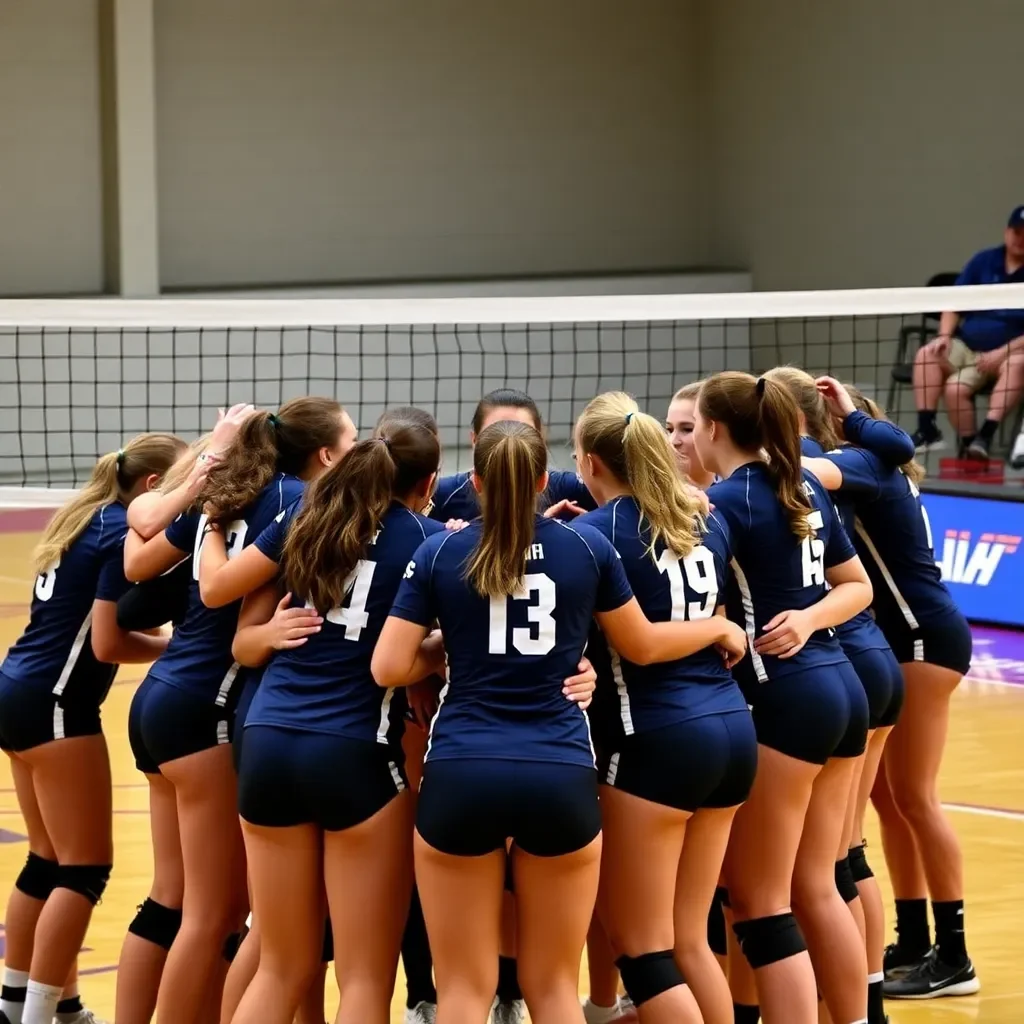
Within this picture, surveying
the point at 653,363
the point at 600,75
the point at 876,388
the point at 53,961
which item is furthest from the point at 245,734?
the point at 600,75

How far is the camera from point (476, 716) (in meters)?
4.18

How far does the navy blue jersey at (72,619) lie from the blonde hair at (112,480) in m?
0.04

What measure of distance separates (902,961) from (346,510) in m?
2.80

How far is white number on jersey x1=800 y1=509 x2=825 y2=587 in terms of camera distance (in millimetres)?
4852

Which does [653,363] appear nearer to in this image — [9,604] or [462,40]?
[462,40]

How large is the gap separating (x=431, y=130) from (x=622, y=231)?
8.78 ft

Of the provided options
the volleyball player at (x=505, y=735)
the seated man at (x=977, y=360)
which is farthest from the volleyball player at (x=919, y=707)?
the seated man at (x=977, y=360)

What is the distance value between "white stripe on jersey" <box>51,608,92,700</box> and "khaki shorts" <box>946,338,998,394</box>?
10.1 m

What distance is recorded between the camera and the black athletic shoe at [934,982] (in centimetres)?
588

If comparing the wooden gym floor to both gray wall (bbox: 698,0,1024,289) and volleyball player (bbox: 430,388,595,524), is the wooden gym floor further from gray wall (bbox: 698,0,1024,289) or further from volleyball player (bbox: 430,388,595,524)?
gray wall (bbox: 698,0,1024,289)

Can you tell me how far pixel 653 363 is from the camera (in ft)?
66.8

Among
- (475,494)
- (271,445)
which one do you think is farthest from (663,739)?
(475,494)

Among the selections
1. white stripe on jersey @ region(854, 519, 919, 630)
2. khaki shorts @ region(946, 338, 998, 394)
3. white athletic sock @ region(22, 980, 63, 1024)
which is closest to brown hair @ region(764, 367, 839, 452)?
white stripe on jersey @ region(854, 519, 919, 630)

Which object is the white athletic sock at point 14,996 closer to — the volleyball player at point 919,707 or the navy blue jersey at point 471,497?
the navy blue jersey at point 471,497
